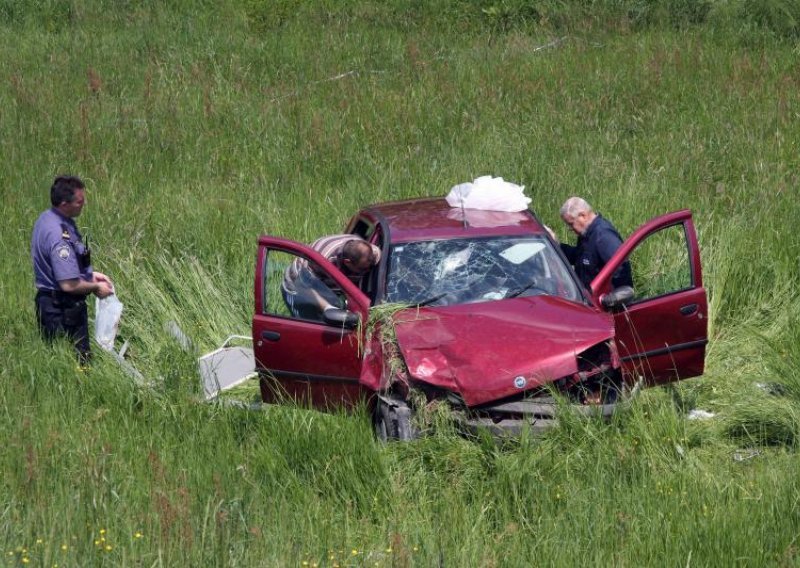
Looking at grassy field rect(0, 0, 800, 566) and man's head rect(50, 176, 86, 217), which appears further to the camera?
man's head rect(50, 176, 86, 217)

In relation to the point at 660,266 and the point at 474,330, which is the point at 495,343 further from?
the point at 660,266

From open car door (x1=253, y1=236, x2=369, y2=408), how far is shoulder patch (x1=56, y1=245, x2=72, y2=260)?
1.50 metres

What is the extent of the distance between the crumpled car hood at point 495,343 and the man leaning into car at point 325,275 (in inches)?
24.1

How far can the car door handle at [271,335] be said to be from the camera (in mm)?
8008

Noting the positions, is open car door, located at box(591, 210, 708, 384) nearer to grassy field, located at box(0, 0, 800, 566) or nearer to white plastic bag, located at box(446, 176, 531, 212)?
grassy field, located at box(0, 0, 800, 566)

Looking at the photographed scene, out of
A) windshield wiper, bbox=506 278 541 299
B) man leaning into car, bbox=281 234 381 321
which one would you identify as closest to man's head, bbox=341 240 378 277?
man leaning into car, bbox=281 234 381 321

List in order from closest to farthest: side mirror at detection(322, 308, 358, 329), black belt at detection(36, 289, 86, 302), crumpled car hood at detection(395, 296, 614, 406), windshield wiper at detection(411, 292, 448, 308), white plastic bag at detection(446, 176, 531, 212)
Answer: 1. crumpled car hood at detection(395, 296, 614, 406)
2. side mirror at detection(322, 308, 358, 329)
3. windshield wiper at detection(411, 292, 448, 308)
4. black belt at detection(36, 289, 86, 302)
5. white plastic bag at detection(446, 176, 531, 212)

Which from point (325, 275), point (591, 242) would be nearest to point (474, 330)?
point (325, 275)

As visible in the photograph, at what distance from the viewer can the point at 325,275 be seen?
835cm

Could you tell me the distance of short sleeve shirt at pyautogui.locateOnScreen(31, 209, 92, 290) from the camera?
28.8 ft

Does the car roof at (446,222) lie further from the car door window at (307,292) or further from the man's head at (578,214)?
the car door window at (307,292)

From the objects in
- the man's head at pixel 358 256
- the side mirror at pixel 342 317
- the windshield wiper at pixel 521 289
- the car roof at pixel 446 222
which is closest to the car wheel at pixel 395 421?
the side mirror at pixel 342 317

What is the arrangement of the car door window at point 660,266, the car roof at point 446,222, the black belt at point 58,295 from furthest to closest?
the car door window at point 660,266, the black belt at point 58,295, the car roof at point 446,222

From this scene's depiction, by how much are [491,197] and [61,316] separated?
10.3ft
